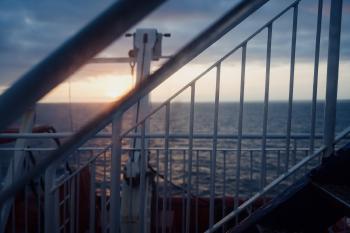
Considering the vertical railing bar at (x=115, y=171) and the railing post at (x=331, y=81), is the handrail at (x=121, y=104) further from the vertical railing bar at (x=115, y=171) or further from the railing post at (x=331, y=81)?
the railing post at (x=331, y=81)

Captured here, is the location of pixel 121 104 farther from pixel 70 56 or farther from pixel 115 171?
pixel 115 171

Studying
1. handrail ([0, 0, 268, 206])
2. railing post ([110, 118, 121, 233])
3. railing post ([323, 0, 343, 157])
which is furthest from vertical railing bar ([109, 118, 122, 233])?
railing post ([323, 0, 343, 157])

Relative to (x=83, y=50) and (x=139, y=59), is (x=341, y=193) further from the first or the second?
(x=139, y=59)

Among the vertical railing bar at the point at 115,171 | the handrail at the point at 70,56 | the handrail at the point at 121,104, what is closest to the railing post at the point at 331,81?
the vertical railing bar at the point at 115,171

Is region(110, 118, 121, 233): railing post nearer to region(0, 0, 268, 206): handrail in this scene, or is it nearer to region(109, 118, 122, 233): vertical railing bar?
region(109, 118, 122, 233): vertical railing bar

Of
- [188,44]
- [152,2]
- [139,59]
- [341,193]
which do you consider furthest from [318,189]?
[139,59]

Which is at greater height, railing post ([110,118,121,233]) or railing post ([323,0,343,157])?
railing post ([323,0,343,157])
